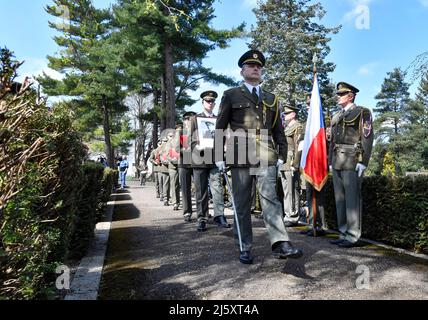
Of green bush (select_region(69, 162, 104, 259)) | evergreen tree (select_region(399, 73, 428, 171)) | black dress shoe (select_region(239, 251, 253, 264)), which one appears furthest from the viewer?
evergreen tree (select_region(399, 73, 428, 171))

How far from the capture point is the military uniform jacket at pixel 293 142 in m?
7.56

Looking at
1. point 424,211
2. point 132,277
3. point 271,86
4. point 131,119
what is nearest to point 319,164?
point 424,211

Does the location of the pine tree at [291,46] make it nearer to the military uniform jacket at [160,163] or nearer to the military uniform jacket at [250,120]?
the military uniform jacket at [160,163]

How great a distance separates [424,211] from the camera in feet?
16.1

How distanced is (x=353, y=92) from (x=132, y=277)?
407 centimetres

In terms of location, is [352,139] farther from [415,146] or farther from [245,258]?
[415,146]

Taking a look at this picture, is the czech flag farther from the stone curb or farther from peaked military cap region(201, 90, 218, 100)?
the stone curb

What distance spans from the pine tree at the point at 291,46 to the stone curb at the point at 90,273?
3414 cm

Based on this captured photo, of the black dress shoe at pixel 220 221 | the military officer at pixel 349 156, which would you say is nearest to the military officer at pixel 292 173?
the black dress shoe at pixel 220 221

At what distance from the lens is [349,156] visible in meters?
5.58

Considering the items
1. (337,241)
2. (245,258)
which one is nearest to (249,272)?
(245,258)

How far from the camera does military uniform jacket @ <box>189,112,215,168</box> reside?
704 centimetres

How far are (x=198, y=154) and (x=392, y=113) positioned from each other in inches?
2253

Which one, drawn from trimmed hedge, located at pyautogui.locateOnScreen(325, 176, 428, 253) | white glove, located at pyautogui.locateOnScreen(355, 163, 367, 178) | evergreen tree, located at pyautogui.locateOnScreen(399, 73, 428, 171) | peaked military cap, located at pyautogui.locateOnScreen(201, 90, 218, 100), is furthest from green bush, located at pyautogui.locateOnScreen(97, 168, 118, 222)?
evergreen tree, located at pyautogui.locateOnScreen(399, 73, 428, 171)
